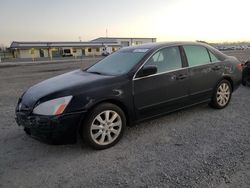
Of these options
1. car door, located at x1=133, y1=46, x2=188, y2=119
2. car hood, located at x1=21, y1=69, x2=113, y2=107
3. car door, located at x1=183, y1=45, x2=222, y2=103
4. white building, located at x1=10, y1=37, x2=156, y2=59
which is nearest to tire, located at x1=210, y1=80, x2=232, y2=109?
car door, located at x1=183, y1=45, x2=222, y2=103

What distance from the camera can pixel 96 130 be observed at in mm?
3471

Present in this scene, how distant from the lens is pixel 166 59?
4273mm

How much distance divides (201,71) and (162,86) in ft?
3.70

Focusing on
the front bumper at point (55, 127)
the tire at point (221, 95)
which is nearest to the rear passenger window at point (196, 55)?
the tire at point (221, 95)

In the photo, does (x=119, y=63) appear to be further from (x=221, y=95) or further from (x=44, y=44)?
(x=44, y=44)

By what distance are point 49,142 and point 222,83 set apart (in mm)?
3860

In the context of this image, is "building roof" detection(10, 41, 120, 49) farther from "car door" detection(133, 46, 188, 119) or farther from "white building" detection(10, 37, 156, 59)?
"car door" detection(133, 46, 188, 119)

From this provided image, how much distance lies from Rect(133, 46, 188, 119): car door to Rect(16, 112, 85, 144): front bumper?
3.53 ft

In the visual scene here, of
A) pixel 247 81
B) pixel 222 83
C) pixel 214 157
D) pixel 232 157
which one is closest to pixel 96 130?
pixel 214 157

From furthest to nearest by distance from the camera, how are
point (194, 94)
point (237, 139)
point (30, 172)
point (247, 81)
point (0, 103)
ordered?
→ point (247, 81), point (0, 103), point (194, 94), point (237, 139), point (30, 172)

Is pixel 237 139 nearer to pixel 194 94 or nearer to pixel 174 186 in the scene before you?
pixel 194 94

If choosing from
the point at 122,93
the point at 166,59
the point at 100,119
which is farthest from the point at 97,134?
the point at 166,59

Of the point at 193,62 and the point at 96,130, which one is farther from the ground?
the point at 193,62

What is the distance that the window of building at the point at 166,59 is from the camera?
13.5 ft
